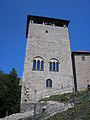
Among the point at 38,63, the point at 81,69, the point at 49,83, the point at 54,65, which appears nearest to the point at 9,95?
the point at 38,63

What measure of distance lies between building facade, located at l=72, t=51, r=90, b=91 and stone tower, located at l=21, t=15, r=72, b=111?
2075 millimetres

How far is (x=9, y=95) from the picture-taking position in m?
27.9

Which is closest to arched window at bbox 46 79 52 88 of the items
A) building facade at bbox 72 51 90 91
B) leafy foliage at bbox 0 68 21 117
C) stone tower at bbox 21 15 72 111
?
stone tower at bbox 21 15 72 111

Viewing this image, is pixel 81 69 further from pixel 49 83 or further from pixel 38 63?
pixel 38 63

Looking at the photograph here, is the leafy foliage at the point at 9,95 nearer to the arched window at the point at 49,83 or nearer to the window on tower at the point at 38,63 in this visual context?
the window on tower at the point at 38,63

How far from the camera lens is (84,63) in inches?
1067

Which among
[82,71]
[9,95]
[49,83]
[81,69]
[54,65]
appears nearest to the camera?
[49,83]

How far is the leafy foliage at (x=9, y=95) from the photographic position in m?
26.3

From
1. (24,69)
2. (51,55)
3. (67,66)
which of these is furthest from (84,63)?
(24,69)

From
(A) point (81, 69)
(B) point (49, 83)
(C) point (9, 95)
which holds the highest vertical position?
(A) point (81, 69)

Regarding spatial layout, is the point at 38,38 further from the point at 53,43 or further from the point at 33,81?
the point at 33,81

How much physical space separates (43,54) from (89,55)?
8.88m

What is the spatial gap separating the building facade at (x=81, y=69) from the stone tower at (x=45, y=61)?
81.7 inches

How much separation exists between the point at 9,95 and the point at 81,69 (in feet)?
44.8
